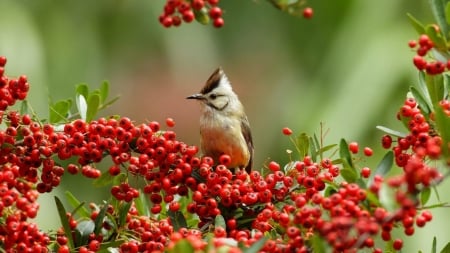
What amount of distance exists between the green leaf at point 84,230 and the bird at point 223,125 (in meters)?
2.18

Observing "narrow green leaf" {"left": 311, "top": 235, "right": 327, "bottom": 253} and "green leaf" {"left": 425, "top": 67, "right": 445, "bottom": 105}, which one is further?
"green leaf" {"left": 425, "top": 67, "right": 445, "bottom": 105}

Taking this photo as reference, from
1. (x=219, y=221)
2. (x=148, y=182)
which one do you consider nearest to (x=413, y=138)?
(x=219, y=221)

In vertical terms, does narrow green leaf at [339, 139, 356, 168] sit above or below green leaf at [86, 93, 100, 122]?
below

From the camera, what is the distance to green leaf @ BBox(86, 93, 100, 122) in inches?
152

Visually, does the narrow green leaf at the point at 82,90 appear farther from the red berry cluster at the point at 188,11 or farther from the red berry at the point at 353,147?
the red berry at the point at 353,147

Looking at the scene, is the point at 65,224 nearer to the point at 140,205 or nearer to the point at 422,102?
the point at 140,205

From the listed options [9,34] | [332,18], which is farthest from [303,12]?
[332,18]

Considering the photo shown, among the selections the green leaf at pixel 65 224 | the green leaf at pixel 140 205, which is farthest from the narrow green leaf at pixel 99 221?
the green leaf at pixel 140 205

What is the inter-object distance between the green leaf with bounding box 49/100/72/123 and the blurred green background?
4105 millimetres

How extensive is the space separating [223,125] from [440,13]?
8.88ft

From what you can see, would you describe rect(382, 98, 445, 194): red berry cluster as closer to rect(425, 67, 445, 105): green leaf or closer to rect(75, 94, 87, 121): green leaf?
rect(425, 67, 445, 105): green leaf

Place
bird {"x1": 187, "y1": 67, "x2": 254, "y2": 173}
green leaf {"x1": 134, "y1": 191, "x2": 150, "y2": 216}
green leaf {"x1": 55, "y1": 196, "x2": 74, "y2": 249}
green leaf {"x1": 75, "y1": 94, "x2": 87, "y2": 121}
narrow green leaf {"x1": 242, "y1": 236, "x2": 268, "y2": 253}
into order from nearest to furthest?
narrow green leaf {"x1": 242, "y1": 236, "x2": 268, "y2": 253} → green leaf {"x1": 55, "y1": 196, "x2": 74, "y2": 249} → green leaf {"x1": 75, "y1": 94, "x2": 87, "y2": 121} → green leaf {"x1": 134, "y1": 191, "x2": 150, "y2": 216} → bird {"x1": 187, "y1": 67, "x2": 254, "y2": 173}

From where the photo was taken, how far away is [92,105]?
3.88m

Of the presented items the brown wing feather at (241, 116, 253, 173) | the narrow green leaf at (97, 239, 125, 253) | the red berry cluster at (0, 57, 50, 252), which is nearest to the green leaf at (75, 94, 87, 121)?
the red berry cluster at (0, 57, 50, 252)
